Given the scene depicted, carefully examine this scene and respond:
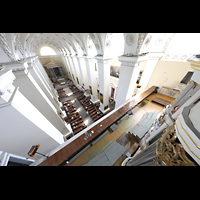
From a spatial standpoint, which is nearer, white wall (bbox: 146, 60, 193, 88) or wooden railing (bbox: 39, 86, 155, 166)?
wooden railing (bbox: 39, 86, 155, 166)

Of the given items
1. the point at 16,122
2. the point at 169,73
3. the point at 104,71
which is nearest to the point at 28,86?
the point at 16,122

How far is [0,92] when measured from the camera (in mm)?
1185

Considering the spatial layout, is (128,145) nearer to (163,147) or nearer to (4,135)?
(163,147)

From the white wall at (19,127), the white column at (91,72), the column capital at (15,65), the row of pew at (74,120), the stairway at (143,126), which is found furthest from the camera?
the row of pew at (74,120)

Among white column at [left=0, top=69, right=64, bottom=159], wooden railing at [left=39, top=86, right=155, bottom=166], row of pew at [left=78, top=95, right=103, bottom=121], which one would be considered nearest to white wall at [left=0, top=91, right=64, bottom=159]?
white column at [left=0, top=69, right=64, bottom=159]

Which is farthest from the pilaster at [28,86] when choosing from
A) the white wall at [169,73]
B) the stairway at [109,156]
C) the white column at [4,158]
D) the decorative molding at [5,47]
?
the white wall at [169,73]

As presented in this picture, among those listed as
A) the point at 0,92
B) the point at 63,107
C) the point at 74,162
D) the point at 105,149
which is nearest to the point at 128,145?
the point at 105,149

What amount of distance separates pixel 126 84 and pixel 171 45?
4.30 m

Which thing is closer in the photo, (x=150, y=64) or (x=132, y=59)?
(x=132, y=59)

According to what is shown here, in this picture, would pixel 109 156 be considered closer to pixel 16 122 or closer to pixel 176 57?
pixel 16 122

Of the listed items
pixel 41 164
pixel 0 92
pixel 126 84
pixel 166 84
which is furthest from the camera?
pixel 166 84

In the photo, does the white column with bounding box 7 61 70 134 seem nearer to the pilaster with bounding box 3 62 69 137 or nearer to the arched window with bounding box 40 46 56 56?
the pilaster with bounding box 3 62 69 137

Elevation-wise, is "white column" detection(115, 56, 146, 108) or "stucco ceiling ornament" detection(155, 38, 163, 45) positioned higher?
"stucco ceiling ornament" detection(155, 38, 163, 45)

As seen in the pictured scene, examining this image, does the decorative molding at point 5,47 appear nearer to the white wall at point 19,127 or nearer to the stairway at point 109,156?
the white wall at point 19,127
